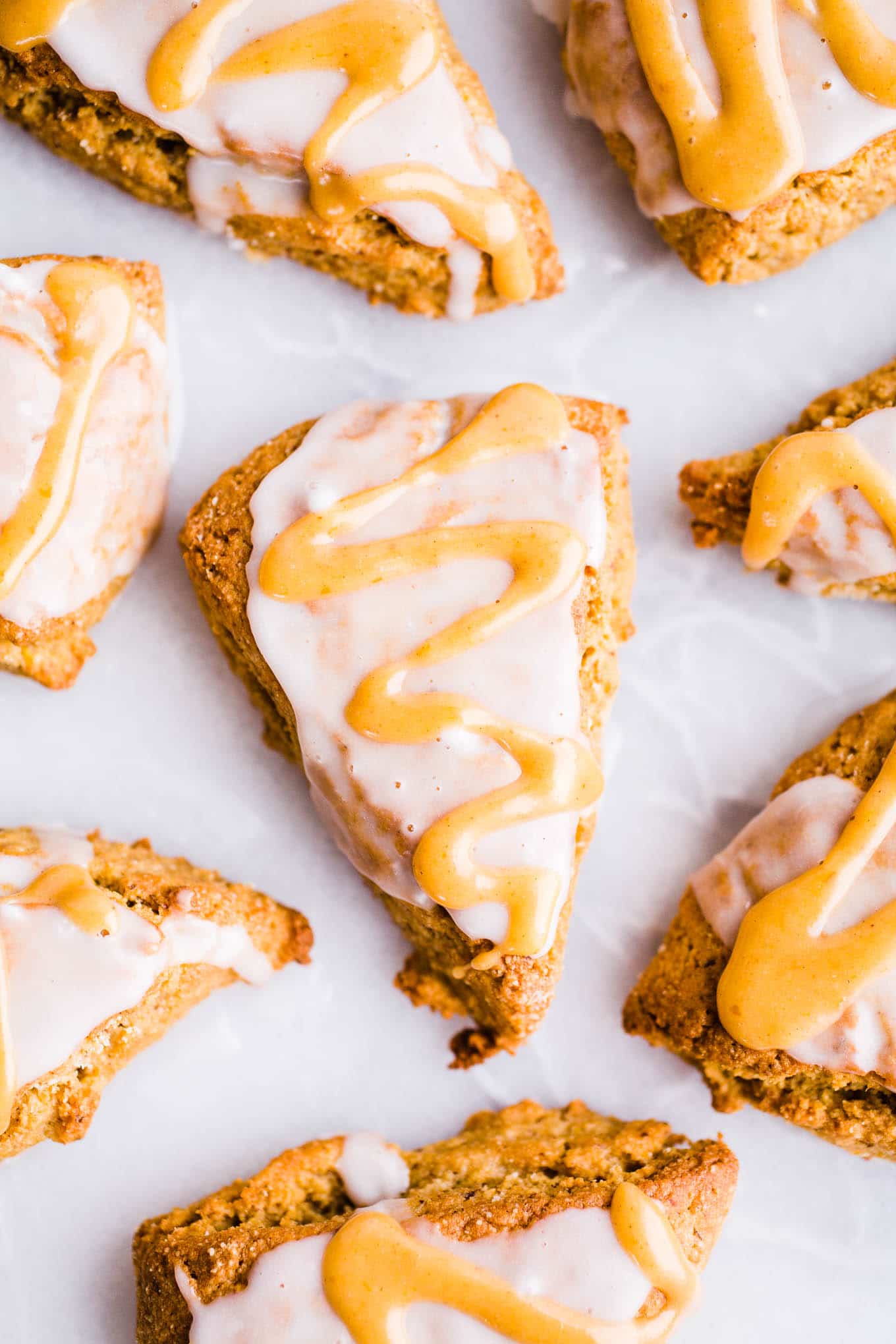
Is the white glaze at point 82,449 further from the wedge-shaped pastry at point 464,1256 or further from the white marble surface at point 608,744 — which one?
the wedge-shaped pastry at point 464,1256

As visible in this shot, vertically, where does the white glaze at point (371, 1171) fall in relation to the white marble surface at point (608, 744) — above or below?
below

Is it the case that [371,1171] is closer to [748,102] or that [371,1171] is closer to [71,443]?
[71,443]

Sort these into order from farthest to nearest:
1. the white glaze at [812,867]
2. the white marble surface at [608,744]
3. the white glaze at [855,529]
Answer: the white marble surface at [608,744] < the white glaze at [855,529] < the white glaze at [812,867]

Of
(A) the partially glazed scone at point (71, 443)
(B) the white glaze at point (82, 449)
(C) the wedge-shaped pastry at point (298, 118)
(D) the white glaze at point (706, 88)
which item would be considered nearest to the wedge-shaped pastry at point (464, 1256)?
(A) the partially glazed scone at point (71, 443)

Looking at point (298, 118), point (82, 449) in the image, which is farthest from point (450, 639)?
point (298, 118)

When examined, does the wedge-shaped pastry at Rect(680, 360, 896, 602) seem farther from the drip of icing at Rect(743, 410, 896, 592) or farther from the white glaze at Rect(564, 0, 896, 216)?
the white glaze at Rect(564, 0, 896, 216)
